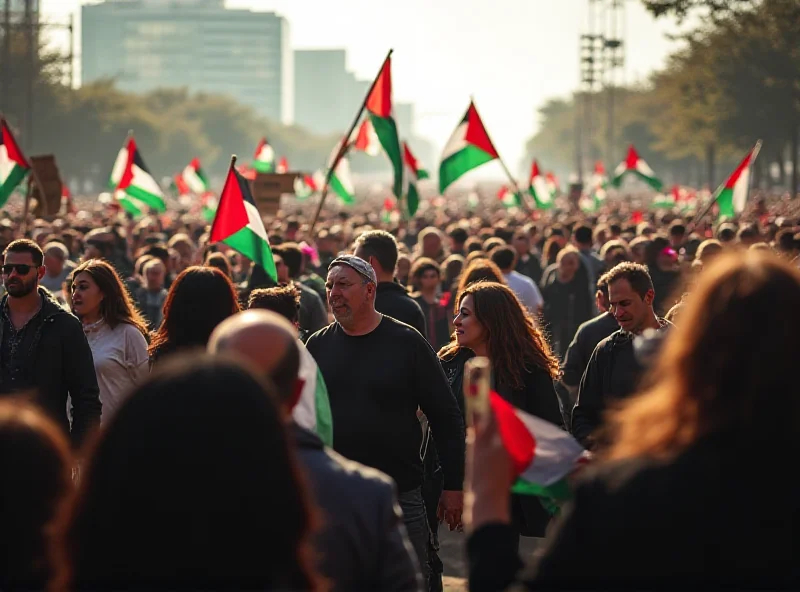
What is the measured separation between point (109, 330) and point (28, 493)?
14.0 feet

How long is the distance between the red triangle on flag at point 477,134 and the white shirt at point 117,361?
8.89m

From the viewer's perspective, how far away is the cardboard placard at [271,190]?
16281 mm

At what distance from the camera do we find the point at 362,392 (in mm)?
5523

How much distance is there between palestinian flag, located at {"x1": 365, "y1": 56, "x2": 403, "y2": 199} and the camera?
1268 centimetres

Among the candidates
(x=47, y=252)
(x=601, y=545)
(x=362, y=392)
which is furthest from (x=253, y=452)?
(x=47, y=252)

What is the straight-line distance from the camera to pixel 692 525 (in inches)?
90.9

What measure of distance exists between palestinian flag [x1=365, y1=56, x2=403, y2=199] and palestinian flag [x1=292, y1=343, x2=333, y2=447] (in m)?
9.04

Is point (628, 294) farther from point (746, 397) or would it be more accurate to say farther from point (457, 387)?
point (746, 397)

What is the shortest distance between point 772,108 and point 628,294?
50.8 m

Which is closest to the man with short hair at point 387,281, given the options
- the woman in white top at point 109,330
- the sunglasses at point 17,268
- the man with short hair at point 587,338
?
the man with short hair at point 587,338

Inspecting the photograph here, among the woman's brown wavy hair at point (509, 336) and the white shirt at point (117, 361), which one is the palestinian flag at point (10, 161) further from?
the woman's brown wavy hair at point (509, 336)

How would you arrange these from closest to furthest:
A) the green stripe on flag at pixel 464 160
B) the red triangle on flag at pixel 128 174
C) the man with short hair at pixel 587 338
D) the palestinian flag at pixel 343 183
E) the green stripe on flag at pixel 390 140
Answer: the man with short hair at pixel 587 338 < the green stripe on flag at pixel 390 140 < the green stripe on flag at pixel 464 160 < the red triangle on flag at pixel 128 174 < the palestinian flag at pixel 343 183

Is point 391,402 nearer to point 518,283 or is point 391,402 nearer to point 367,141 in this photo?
point 518,283

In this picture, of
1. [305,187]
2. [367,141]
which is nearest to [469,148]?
[367,141]
